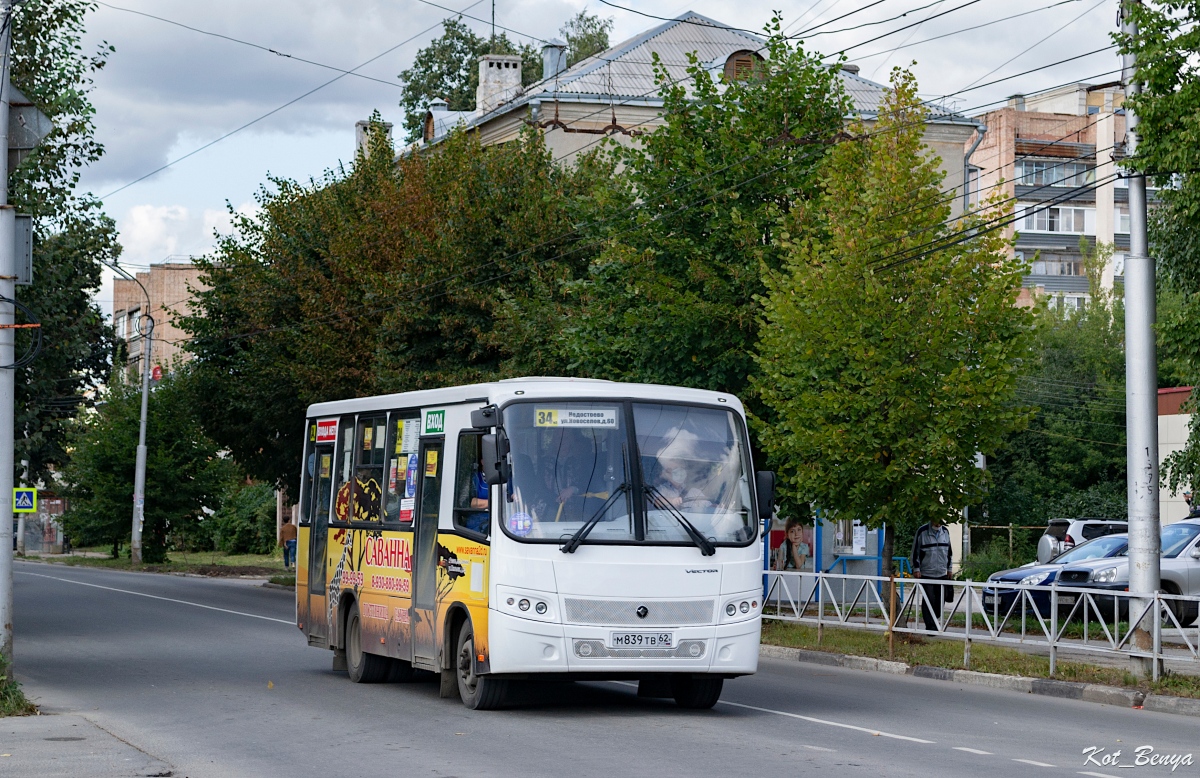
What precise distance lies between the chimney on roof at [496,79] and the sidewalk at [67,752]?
4445 centimetres

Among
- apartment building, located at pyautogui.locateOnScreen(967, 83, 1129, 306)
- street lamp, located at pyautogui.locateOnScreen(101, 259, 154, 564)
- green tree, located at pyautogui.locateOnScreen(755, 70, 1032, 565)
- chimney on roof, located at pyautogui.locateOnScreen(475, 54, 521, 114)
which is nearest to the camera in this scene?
green tree, located at pyautogui.locateOnScreen(755, 70, 1032, 565)

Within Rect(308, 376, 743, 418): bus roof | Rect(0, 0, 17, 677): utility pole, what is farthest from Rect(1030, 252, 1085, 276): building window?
Rect(0, 0, 17, 677): utility pole

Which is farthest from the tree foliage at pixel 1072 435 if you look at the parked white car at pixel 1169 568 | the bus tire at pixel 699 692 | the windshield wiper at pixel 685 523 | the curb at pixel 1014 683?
the windshield wiper at pixel 685 523

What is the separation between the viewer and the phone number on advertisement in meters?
15.1

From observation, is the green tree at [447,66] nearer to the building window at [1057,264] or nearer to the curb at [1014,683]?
the building window at [1057,264]

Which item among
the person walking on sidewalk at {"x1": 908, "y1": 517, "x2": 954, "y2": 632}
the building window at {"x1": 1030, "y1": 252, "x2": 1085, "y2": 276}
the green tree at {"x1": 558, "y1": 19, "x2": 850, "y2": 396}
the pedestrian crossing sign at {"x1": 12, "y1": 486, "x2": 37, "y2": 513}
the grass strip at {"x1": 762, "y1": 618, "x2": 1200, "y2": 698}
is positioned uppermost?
the building window at {"x1": 1030, "y1": 252, "x2": 1085, "y2": 276}

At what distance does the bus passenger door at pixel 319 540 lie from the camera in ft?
57.5

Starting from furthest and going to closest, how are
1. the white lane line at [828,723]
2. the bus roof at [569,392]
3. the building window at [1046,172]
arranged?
the building window at [1046,172] < the bus roof at [569,392] < the white lane line at [828,723]

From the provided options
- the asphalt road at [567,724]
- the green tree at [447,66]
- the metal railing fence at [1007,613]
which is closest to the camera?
the asphalt road at [567,724]

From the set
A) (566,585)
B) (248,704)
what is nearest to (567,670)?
(566,585)

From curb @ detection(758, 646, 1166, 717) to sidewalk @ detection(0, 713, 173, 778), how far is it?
7.38 metres

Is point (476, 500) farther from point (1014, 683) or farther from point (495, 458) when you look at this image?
point (1014, 683)

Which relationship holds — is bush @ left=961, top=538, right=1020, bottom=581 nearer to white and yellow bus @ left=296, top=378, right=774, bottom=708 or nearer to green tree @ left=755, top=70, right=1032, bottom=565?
green tree @ left=755, top=70, right=1032, bottom=565

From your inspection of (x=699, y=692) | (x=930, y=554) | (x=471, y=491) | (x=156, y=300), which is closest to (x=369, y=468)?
(x=471, y=491)
